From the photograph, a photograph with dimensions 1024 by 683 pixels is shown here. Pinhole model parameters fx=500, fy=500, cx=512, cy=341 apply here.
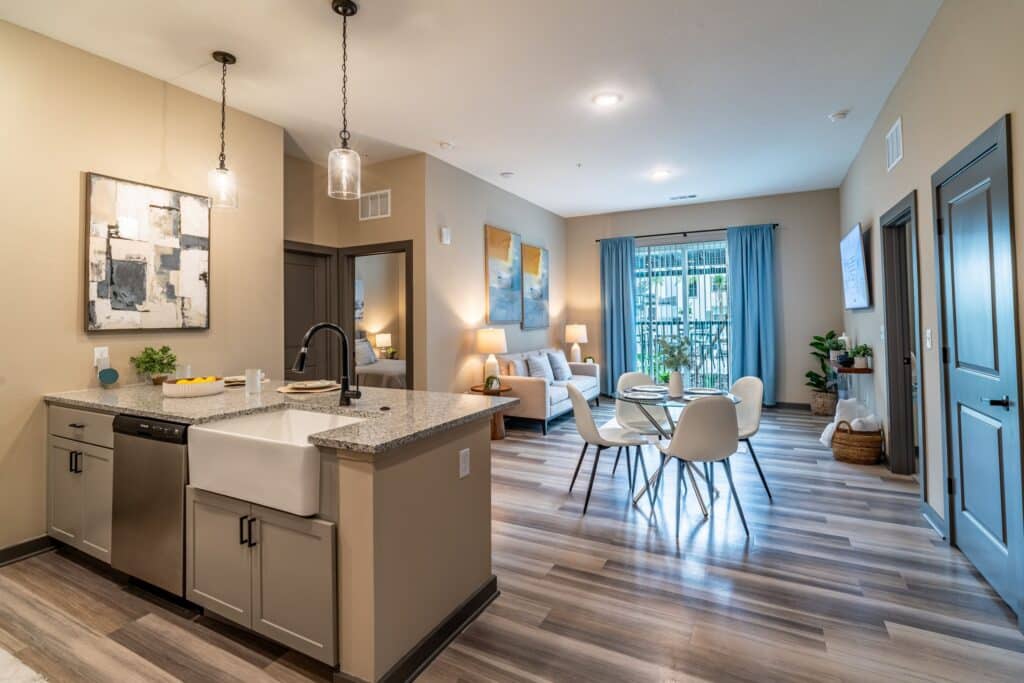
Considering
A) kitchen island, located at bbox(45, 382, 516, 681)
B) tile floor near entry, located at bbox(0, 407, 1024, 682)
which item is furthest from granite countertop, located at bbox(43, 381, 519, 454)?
tile floor near entry, located at bbox(0, 407, 1024, 682)

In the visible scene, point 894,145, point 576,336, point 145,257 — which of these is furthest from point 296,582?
point 576,336

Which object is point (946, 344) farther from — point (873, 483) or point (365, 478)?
point (365, 478)

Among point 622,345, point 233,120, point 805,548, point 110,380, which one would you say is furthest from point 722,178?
point 110,380

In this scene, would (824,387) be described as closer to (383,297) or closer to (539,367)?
(539,367)

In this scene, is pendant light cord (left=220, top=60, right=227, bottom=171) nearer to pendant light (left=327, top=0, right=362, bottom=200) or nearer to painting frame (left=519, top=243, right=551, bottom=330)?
pendant light (left=327, top=0, right=362, bottom=200)

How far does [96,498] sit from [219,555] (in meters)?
1.08

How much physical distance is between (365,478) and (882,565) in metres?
2.68

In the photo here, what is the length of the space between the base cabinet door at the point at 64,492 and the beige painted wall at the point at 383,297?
4917mm

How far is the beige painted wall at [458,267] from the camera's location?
16.9 feet

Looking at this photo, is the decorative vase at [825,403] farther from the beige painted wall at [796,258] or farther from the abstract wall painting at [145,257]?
the abstract wall painting at [145,257]

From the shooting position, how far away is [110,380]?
3047 millimetres

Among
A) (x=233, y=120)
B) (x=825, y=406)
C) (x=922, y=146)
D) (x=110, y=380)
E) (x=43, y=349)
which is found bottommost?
(x=825, y=406)

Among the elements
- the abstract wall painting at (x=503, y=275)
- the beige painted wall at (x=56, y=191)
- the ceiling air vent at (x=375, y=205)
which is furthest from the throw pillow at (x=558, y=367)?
the beige painted wall at (x=56, y=191)

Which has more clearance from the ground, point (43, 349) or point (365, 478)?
point (43, 349)
